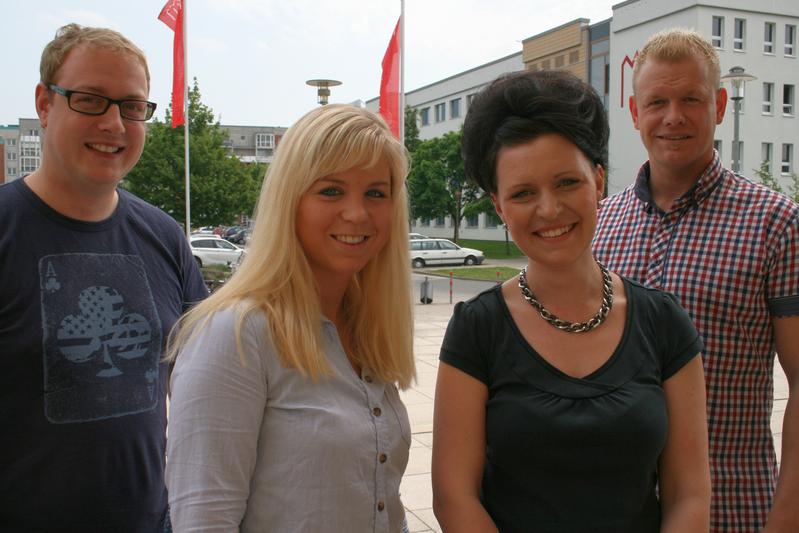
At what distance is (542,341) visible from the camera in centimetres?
194

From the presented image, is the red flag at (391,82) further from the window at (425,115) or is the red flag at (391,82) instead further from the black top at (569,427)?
the window at (425,115)

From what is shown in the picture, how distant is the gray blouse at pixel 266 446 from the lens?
1.62 metres

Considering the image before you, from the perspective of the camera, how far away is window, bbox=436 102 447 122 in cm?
5953

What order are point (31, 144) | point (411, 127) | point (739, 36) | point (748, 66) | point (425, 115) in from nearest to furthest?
point (739, 36), point (748, 66), point (411, 127), point (425, 115), point (31, 144)

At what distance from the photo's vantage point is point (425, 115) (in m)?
62.2

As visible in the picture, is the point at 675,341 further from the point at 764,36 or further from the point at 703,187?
the point at 764,36

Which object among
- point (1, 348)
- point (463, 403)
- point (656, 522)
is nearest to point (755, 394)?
point (656, 522)

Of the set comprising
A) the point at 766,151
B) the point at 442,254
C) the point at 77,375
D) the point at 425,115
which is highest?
the point at 425,115

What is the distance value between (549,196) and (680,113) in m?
0.89

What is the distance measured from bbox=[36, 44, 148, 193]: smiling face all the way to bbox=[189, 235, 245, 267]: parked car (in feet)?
82.7

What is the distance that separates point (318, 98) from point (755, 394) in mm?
12530

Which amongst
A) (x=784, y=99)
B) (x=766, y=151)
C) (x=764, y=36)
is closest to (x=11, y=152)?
(x=764, y=36)

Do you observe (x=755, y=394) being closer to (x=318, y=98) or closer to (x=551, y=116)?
(x=551, y=116)

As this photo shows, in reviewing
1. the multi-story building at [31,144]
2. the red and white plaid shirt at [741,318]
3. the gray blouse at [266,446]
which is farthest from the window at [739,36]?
the multi-story building at [31,144]
